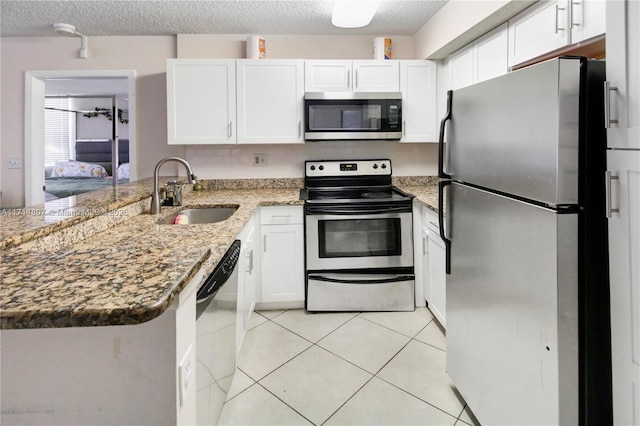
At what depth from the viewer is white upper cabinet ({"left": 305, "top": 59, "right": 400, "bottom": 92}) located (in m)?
3.10

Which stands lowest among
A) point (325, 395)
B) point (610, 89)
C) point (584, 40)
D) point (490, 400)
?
point (325, 395)

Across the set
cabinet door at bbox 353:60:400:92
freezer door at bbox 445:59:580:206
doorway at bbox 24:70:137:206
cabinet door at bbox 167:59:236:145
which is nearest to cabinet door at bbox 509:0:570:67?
freezer door at bbox 445:59:580:206

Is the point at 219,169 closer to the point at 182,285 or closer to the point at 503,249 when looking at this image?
the point at 503,249

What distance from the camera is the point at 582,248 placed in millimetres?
1133

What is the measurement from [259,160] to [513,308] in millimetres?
2575

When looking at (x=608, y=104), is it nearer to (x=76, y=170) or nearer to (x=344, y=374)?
(x=344, y=374)

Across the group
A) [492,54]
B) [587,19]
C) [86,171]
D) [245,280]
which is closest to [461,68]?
[492,54]

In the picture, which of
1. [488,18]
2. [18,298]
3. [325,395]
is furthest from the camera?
[488,18]

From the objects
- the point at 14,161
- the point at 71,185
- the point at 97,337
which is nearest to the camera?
the point at 97,337

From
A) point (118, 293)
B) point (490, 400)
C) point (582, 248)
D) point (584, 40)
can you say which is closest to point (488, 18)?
point (584, 40)

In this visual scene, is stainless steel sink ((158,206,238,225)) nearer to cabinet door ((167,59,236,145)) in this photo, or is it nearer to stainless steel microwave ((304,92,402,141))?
cabinet door ((167,59,236,145))

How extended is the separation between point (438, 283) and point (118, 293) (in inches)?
89.1

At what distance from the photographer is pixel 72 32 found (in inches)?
127

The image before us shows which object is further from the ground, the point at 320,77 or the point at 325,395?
the point at 320,77
